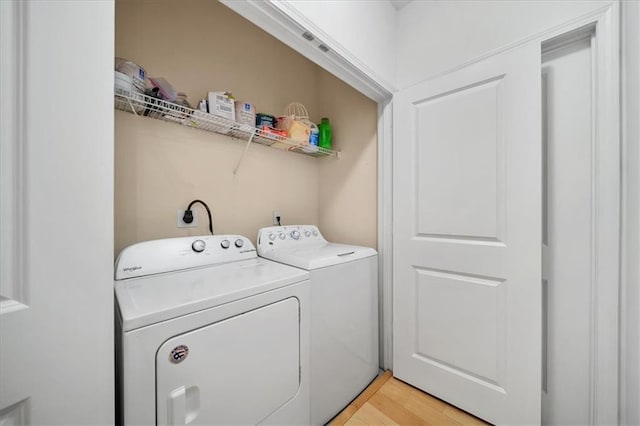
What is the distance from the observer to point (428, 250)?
1.52 m

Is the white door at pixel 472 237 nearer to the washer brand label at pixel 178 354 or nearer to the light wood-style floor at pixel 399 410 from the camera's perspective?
the light wood-style floor at pixel 399 410

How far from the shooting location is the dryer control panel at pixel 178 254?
1062mm

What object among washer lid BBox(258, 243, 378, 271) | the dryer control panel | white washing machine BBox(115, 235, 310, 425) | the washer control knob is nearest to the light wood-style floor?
white washing machine BBox(115, 235, 310, 425)

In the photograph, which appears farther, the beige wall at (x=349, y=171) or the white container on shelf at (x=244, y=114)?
the beige wall at (x=349, y=171)

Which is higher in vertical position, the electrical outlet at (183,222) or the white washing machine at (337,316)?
the electrical outlet at (183,222)

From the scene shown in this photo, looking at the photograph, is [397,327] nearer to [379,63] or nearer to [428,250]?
[428,250]

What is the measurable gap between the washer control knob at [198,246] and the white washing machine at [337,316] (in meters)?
0.38

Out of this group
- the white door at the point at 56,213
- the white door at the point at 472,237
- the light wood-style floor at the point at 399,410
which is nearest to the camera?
the white door at the point at 56,213

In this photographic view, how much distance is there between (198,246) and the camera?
1275 millimetres

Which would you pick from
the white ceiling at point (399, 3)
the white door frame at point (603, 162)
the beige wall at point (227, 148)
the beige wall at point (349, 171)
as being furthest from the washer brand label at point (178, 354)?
the white ceiling at point (399, 3)

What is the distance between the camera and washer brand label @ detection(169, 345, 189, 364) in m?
0.76

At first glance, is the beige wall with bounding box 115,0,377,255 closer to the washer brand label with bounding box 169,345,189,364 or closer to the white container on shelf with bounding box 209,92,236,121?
the white container on shelf with bounding box 209,92,236,121

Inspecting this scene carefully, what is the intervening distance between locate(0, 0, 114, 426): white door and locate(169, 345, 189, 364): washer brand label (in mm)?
148

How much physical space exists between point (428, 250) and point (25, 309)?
168 centimetres
